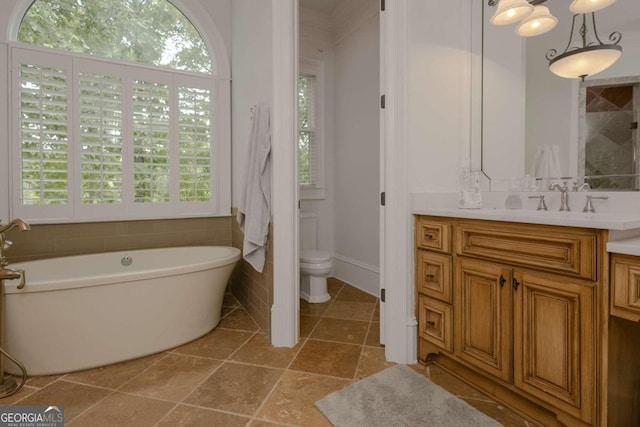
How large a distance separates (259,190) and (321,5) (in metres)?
2.55

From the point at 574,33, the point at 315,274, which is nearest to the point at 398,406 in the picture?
the point at 315,274

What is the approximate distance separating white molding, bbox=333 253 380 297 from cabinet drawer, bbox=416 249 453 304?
Answer: 1.32 metres

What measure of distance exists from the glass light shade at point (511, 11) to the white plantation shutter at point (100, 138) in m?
2.92

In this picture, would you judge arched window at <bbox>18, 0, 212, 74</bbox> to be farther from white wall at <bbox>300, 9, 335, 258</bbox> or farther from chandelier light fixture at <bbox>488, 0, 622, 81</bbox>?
chandelier light fixture at <bbox>488, 0, 622, 81</bbox>

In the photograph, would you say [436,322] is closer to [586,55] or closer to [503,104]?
[503,104]

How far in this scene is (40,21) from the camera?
2535mm

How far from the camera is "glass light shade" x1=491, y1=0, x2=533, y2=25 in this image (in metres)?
1.81

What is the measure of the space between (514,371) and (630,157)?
45.2 inches

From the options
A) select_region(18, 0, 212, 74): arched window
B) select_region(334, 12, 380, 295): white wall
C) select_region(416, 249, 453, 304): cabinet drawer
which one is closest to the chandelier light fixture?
select_region(416, 249, 453, 304): cabinet drawer

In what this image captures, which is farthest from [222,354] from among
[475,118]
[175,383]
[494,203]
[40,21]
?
[40,21]

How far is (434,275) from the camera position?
6.21 ft

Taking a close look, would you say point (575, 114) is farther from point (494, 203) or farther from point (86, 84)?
point (86, 84)

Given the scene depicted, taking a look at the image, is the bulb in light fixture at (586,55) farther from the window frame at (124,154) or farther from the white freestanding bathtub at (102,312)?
the window frame at (124,154)

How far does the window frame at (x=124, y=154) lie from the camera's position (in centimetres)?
241
